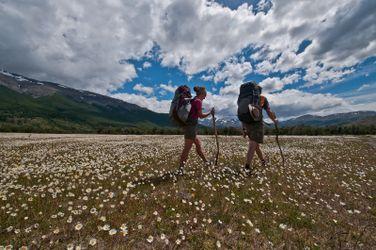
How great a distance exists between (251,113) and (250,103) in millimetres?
449

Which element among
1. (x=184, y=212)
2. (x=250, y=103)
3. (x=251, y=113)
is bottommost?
(x=184, y=212)

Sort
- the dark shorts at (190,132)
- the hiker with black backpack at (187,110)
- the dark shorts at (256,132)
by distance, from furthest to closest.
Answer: the dark shorts at (256,132), the dark shorts at (190,132), the hiker with black backpack at (187,110)

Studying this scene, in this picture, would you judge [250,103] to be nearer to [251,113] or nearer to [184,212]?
[251,113]

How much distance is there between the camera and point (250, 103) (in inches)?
388

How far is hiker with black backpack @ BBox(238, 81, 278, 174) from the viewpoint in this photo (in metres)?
9.87

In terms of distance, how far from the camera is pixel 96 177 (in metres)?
8.22

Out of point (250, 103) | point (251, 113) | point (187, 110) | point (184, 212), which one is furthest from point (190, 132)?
point (184, 212)

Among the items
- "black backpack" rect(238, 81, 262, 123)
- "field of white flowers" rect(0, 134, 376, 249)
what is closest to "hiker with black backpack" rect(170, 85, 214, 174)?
"field of white flowers" rect(0, 134, 376, 249)

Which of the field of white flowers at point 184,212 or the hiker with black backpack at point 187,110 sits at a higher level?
the hiker with black backpack at point 187,110

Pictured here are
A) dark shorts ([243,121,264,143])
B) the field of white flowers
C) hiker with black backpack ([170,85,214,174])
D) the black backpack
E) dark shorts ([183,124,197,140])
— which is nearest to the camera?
the field of white flowers

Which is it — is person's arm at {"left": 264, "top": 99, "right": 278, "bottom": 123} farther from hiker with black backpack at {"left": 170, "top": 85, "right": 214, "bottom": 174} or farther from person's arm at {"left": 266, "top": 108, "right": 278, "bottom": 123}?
hiker with black backpack at {"left": 170, "top": 85, "right": 214, "bottom": 174}

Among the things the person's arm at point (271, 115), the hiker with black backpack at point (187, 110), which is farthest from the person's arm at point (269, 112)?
the hiker with black backpack at point (187, 110)

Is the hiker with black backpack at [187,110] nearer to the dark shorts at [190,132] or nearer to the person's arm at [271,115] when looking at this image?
the dark shorts at [190,132]

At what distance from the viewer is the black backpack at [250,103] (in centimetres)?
979
